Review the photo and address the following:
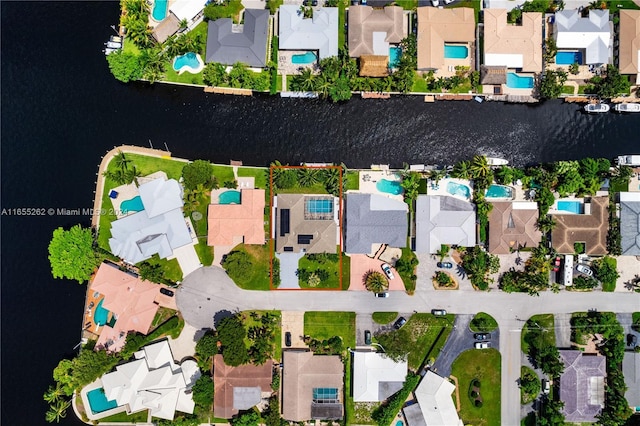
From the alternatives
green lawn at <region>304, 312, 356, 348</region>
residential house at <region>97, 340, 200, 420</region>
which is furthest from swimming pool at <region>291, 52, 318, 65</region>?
residential house at <region>97, 340, 200, 420</region>

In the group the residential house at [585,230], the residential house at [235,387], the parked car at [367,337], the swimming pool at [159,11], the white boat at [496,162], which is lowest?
the residential house at [235,387]

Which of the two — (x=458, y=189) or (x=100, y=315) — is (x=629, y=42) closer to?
(x=458, y=189)

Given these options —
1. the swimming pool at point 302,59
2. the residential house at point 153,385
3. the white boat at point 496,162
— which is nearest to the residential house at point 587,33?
the white boat at point 496,162

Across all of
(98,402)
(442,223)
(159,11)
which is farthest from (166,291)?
(159,11)

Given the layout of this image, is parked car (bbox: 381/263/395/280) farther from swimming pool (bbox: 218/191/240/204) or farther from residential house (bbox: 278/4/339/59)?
residential house (bbox: 278/4/339/59)

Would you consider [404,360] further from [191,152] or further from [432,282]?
A: [191,152]

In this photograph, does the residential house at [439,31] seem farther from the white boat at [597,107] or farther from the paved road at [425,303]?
the paved road at [425,303]
